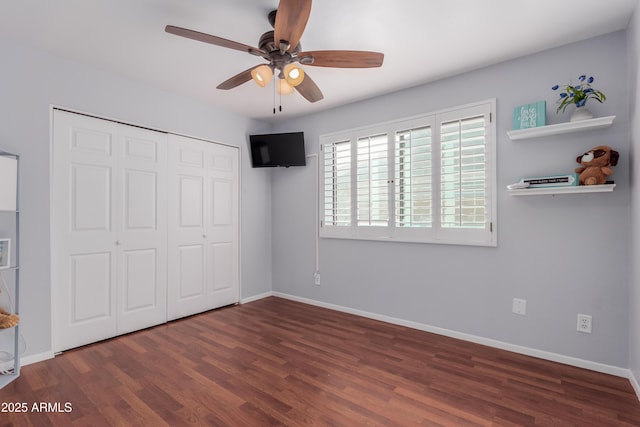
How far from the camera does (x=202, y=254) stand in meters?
3.88

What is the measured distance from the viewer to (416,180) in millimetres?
3291

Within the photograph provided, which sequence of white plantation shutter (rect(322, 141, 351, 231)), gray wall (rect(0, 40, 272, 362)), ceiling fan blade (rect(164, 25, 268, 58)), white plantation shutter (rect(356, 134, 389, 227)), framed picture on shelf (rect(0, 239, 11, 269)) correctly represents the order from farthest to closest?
1. white plantation shutter (rect(322, 141, 351, 231))
2. white plantation shutter (rect(356, 134, 389, 227))
3. gray wall (rect(0, 40, 272, 362))
4. framed picture on shelf (rect(0, 239, 11, 269))
5. ceiling fan blade (rect(164, 25, 268, 58))

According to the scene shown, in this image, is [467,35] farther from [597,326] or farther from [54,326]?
[54,326]

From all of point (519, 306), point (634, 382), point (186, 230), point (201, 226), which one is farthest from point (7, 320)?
point (634, 382)

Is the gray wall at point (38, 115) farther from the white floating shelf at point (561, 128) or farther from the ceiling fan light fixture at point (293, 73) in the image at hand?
the white floating shelf at point (561, 128)

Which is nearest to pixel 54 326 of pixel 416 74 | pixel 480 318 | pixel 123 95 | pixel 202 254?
pixel 202 254

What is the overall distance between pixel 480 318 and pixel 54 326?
373cm

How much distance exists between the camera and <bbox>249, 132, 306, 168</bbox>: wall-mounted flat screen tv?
419cm

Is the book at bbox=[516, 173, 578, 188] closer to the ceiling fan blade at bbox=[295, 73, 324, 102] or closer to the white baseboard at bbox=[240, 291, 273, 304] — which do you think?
the ceiling fan blade at bbox=[295, 73, 324, 102]

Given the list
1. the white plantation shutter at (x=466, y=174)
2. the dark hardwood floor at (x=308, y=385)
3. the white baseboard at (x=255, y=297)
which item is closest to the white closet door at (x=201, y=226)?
the white baseboard at (x=255, y=297)

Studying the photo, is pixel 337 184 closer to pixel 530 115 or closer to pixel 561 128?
pixel 530 115

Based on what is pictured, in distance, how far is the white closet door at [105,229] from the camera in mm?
2768

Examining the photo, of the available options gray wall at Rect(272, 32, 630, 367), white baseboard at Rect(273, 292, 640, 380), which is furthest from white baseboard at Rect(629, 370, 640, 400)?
gray wall at Rect(272, 32, 630, 367)

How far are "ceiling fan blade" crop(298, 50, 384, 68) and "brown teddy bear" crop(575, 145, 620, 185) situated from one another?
167 centimetres
